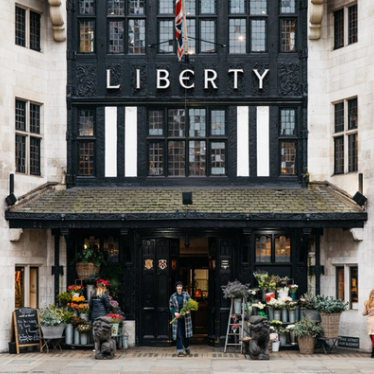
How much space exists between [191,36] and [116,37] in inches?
79.0

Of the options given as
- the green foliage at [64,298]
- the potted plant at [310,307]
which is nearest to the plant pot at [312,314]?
the potted plant at [310,307]

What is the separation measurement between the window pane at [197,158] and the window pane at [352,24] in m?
4.66

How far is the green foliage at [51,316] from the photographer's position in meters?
20.3

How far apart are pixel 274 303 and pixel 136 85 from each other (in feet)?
22.0

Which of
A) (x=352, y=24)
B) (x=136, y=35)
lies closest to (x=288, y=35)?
(x=352, y=24)

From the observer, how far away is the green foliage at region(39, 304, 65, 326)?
800 inches

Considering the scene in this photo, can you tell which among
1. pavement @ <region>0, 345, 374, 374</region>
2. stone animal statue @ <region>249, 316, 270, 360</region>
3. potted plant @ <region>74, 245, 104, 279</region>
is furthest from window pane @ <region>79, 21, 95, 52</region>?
stone animal statue @ <region>249, 316, 270, 360</region>

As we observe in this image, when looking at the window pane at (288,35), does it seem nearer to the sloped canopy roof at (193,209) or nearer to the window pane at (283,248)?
the sloped canopy roof at (193,209)

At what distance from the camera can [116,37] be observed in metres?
22.7

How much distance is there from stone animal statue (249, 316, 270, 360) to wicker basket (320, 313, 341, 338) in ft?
5.87

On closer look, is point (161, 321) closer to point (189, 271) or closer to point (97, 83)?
point (189, 271)

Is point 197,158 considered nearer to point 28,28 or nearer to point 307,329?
point 307,329

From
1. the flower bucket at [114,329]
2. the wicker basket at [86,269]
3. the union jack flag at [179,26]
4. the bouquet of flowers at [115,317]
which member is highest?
the union jack flag at [179,26]

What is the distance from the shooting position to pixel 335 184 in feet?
71.9
